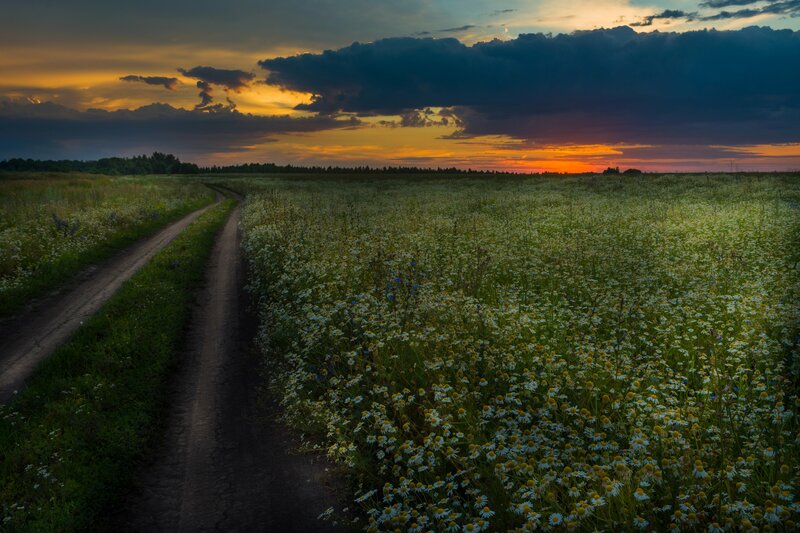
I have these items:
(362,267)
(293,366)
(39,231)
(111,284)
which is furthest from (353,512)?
(39,231)

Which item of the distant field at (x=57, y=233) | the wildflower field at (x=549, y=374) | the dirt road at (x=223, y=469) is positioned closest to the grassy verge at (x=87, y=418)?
the dirt road at (x=223, y=469)

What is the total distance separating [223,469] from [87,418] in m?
2.90

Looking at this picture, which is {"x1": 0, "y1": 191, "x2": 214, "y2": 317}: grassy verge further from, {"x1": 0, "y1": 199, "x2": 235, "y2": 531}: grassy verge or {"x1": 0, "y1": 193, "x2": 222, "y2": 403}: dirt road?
{"x1": 0, "y1": 199, "x2": 235, "y2": 531}: grassy verge

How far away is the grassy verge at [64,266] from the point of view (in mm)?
14633

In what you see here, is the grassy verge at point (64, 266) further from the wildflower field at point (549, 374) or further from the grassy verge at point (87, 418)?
the wildflower field at point (549, 374)

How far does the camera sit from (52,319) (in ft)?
43.4

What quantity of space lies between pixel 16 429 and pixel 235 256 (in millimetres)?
14029

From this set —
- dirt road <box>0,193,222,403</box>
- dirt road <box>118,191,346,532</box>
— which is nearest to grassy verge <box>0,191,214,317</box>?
dirt road <box>0,193,222,403</box>

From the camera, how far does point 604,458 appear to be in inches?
192

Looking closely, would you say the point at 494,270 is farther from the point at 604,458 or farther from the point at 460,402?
the point at 604,458

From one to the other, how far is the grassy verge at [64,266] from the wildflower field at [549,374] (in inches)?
266

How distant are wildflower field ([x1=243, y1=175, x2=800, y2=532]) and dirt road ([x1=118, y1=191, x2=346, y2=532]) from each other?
605 mm

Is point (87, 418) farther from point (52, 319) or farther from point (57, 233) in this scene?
point (57, 233)

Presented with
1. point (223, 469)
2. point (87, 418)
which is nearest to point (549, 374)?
point (223, 469)
